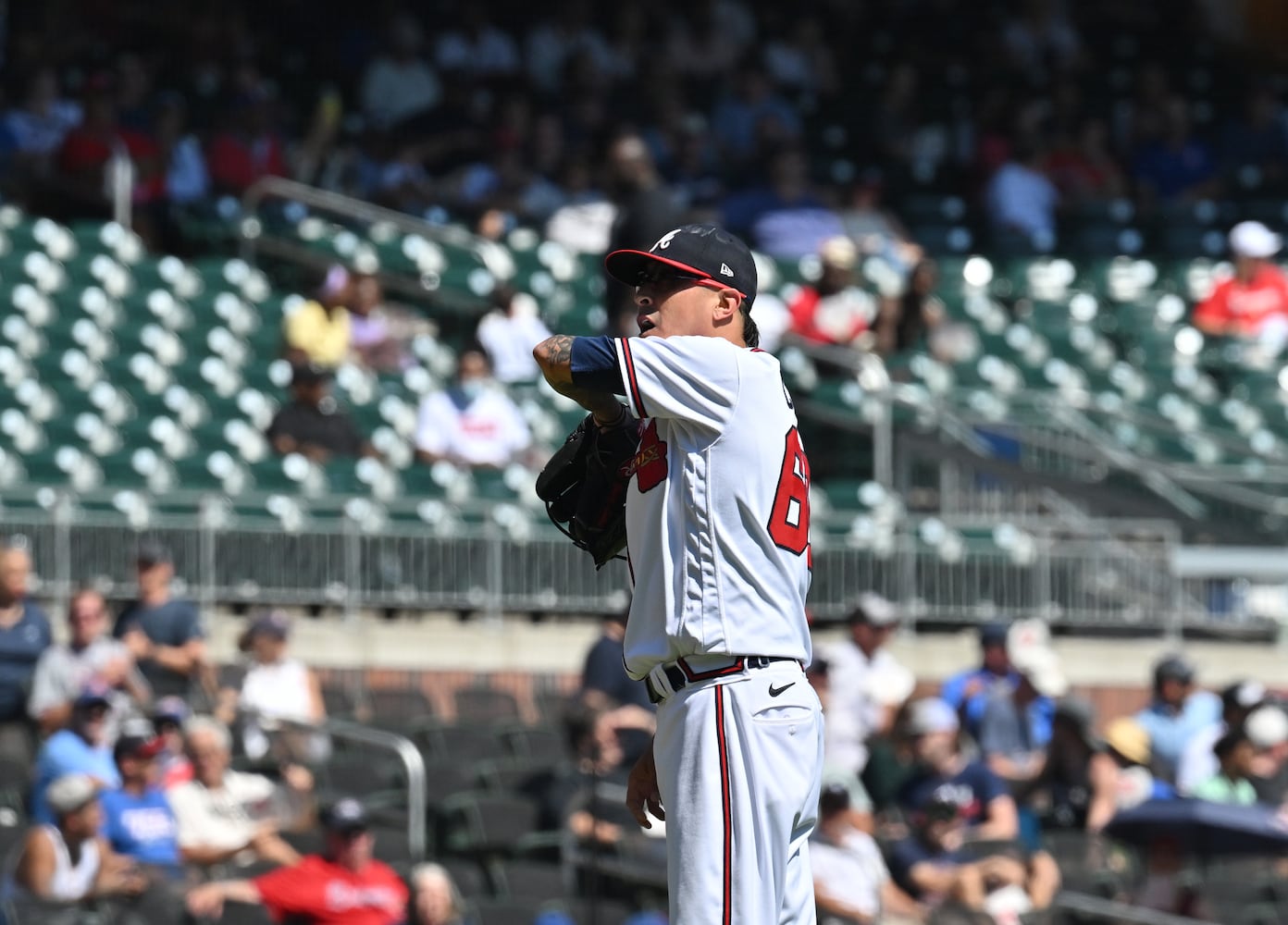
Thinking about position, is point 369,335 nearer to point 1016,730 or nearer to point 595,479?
point 1016,730

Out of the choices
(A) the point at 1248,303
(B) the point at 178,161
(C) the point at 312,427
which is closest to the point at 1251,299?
(A) the point at 1248,303

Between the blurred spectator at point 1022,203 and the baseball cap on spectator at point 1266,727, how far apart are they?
305 inches

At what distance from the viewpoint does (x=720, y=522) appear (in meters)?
4.12

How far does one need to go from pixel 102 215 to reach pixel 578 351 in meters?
11.6

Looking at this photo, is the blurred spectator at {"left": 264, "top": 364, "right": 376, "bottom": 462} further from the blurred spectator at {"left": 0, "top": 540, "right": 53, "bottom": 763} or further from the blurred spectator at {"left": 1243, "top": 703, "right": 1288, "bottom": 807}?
the blurred spectator at {"left": 1243, "top": 703, "right": 1288, "bottom": 807}

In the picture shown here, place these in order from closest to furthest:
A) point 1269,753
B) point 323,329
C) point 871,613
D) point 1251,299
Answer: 1. point 1269,753
2. point 871,613
3. point 323,329
4. point 1251,299

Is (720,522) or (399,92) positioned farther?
(399,92)

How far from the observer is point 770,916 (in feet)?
13.5

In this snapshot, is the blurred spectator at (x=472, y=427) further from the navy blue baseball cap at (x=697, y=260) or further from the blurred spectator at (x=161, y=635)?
the navy blue baseball cap at (x=697, y=260)

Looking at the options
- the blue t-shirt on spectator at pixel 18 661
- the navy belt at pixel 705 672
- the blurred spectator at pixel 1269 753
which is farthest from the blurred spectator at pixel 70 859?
the blurred spectator at pixel 1269 753

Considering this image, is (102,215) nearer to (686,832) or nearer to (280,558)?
(280,558)

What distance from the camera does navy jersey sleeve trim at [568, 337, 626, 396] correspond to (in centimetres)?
391

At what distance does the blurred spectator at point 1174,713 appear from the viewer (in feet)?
32.2

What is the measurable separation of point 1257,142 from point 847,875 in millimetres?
11868
